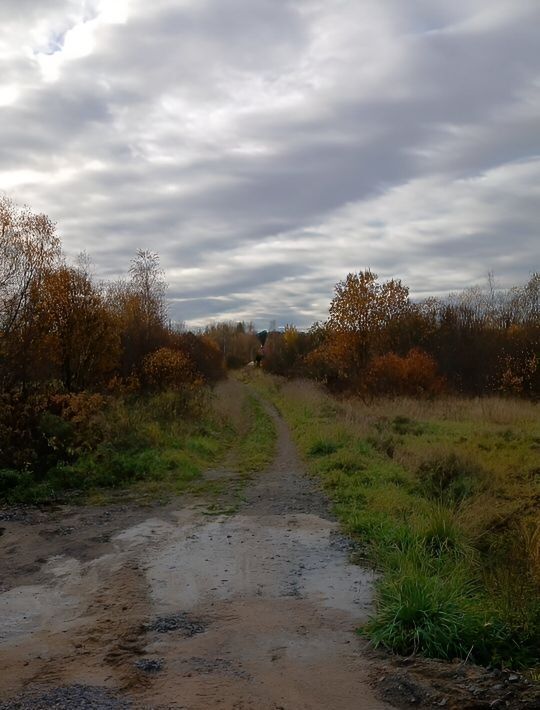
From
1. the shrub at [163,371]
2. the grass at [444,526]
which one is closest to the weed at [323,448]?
the grass at [444,526]

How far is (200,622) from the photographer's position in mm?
6391

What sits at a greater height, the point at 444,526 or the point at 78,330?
the point at 78,330

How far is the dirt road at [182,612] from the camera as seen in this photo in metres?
5.04

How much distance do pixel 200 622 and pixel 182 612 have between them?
346 mm

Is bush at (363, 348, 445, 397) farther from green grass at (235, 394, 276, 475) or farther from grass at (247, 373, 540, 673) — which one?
grass at (247, 373, 540, 673)

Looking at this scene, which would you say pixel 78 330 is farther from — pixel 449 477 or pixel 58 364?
pixel 449 477

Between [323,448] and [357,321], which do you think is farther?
[357,321]

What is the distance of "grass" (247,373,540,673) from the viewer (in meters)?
5.68

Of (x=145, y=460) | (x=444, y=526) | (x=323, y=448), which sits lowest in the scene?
(x=323, y=448)

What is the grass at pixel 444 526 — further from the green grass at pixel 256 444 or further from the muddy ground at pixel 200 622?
the green grass at pixel 256 444

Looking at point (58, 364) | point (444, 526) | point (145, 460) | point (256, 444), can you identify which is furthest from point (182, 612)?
point (58, 364)

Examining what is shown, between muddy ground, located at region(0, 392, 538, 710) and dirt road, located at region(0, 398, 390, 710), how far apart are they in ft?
0.06

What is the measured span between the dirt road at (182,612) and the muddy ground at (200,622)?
17 mm

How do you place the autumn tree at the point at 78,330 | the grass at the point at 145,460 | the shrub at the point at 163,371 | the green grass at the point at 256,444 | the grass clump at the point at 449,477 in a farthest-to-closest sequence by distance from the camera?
the shrub at the point at 163,371
the autumn tree at the point at 78,330
the green grass at the point at 256,444
the grass at the point at 145,460
the grass clump at the point at 449,477
